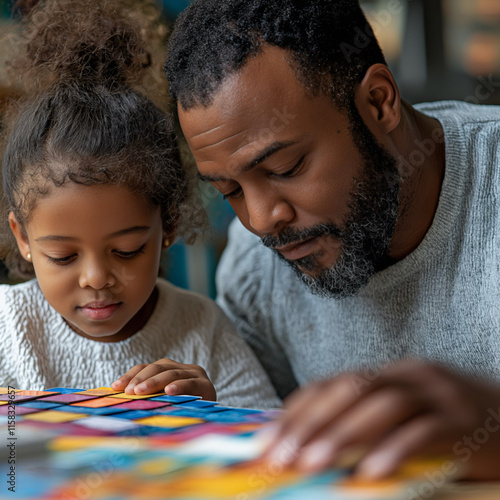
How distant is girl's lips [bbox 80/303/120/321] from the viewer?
98cm

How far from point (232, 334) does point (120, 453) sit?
74 centimetres

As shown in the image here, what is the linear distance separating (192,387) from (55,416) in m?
0.28

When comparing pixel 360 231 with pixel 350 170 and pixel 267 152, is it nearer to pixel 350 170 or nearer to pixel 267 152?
pixel 350 170

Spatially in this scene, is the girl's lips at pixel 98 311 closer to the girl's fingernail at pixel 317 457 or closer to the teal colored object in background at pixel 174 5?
the girl's fingernail at pixel 317 457

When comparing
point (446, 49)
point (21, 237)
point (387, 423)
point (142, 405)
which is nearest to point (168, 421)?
point (142, 405)

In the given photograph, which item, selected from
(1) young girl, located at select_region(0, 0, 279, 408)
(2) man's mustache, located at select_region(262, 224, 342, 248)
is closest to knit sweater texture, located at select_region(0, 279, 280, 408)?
(1) young girl, located at select_region(0, 0, 279, 408)

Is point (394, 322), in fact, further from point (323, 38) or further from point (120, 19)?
point (120, 19)

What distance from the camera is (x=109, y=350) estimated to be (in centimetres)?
110

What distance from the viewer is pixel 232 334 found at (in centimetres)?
120

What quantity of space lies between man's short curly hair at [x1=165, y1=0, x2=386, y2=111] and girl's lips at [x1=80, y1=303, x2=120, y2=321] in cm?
32

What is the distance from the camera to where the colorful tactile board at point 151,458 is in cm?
39

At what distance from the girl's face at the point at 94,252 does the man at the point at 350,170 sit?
0.15 m

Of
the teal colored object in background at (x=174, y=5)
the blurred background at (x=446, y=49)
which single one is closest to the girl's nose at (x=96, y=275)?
the teal colored object in background at (x=174, y=5)

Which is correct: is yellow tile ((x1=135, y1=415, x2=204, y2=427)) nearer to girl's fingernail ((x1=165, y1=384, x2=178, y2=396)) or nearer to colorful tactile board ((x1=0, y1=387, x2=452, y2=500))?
colorful tactile board ((x1=0, y1=387, x2=452, y2=500))
